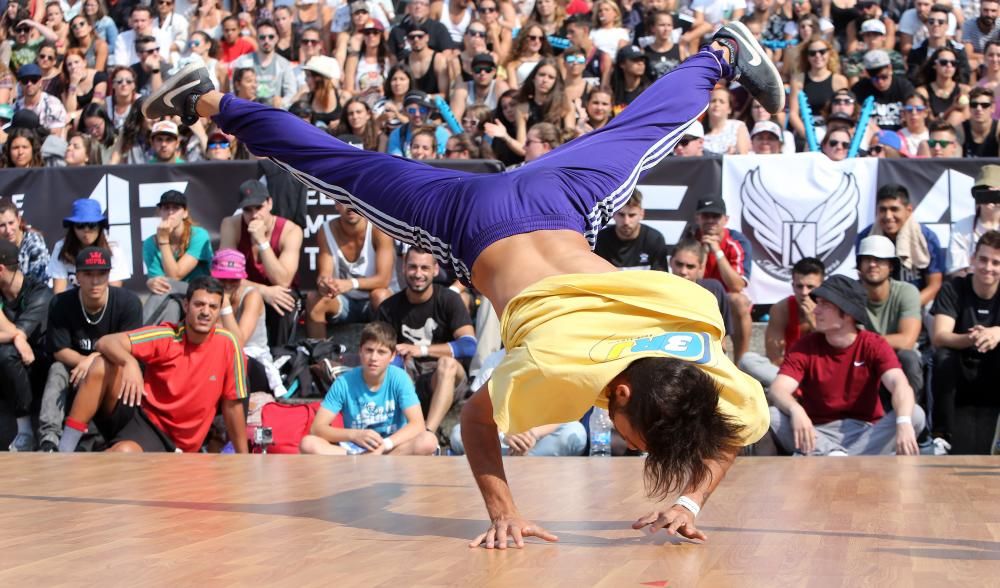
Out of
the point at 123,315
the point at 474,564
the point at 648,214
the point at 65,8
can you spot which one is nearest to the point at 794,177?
the point at 648,214

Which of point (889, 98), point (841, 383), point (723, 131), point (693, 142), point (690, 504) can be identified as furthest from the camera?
point (889, 98)

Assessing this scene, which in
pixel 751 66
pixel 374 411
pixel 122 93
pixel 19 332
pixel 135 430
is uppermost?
pixel 751 66

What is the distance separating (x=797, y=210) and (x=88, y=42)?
25.4 feet

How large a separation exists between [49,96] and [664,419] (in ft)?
32.2

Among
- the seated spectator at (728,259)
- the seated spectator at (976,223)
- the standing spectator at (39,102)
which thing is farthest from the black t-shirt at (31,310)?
the seated spectator at (976,223)

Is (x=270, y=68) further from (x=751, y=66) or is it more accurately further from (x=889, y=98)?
(x=751, y=66)

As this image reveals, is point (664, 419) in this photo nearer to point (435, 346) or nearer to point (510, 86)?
point (435, 346)

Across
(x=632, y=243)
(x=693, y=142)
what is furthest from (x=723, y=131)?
(x=632, y=243)

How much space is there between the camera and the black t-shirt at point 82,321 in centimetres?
809

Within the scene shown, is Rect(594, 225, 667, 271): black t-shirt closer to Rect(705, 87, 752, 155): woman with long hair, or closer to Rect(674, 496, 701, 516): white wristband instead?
Rect(705, 87, 752, 155): woman with long hair

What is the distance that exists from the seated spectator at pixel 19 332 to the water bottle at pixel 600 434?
3.51 m

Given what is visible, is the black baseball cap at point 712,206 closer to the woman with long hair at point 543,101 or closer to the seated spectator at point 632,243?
the seated spectator at point 632,243

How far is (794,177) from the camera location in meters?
8.80

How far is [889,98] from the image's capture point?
10461mm
